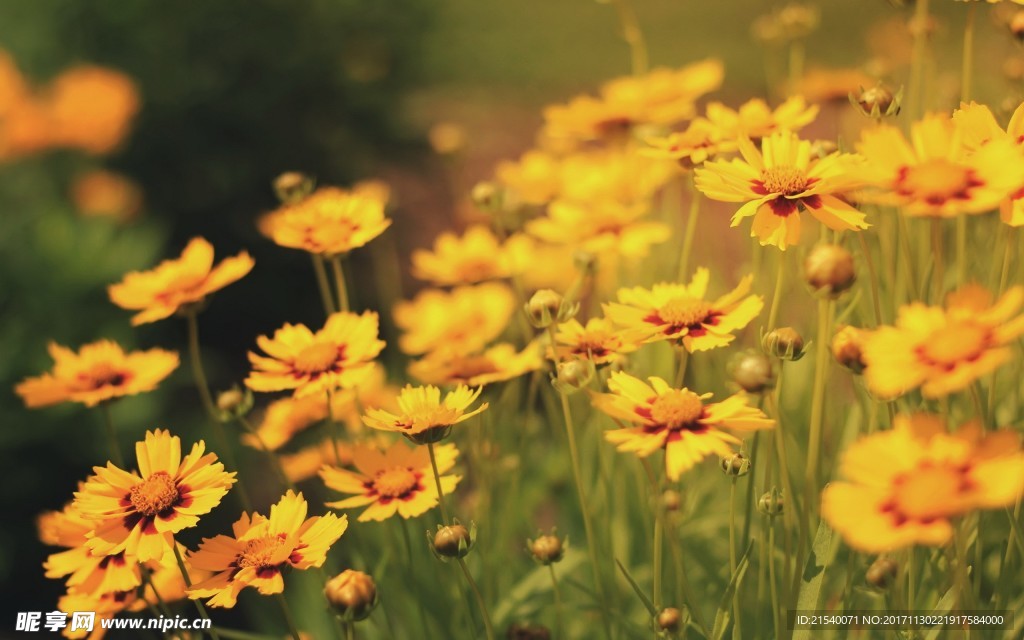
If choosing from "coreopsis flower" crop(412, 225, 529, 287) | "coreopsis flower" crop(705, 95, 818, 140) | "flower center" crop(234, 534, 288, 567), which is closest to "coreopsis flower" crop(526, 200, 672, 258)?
"coreopsis flower" crop(412, 225, 529, 287)

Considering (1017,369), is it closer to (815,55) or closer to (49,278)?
(49,278)

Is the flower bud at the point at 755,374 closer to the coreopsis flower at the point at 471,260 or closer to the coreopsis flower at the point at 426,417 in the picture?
the coreopsis flower at the point at 426,417

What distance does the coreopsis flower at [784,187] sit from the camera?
680 millimetres

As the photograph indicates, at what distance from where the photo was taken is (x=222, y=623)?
5.48ft

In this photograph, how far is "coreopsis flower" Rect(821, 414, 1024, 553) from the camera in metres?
0.46

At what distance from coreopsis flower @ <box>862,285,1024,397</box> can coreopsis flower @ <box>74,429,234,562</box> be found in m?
0.45

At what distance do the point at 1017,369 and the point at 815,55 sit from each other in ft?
11.5

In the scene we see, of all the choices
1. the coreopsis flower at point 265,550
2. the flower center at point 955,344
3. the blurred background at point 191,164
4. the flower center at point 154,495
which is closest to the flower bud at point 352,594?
the coreopsis flower at point 265,550

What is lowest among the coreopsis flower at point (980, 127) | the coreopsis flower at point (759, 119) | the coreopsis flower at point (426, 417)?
the coreopsis flower at point (426, 417)

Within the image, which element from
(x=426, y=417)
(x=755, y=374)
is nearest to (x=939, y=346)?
(x=755, y=374)

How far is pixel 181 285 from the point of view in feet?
2.88

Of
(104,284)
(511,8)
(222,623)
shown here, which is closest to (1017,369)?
(222,623)

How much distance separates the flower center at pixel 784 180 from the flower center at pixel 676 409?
0.59ft

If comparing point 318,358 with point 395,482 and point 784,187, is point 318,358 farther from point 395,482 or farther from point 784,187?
point 784,187
